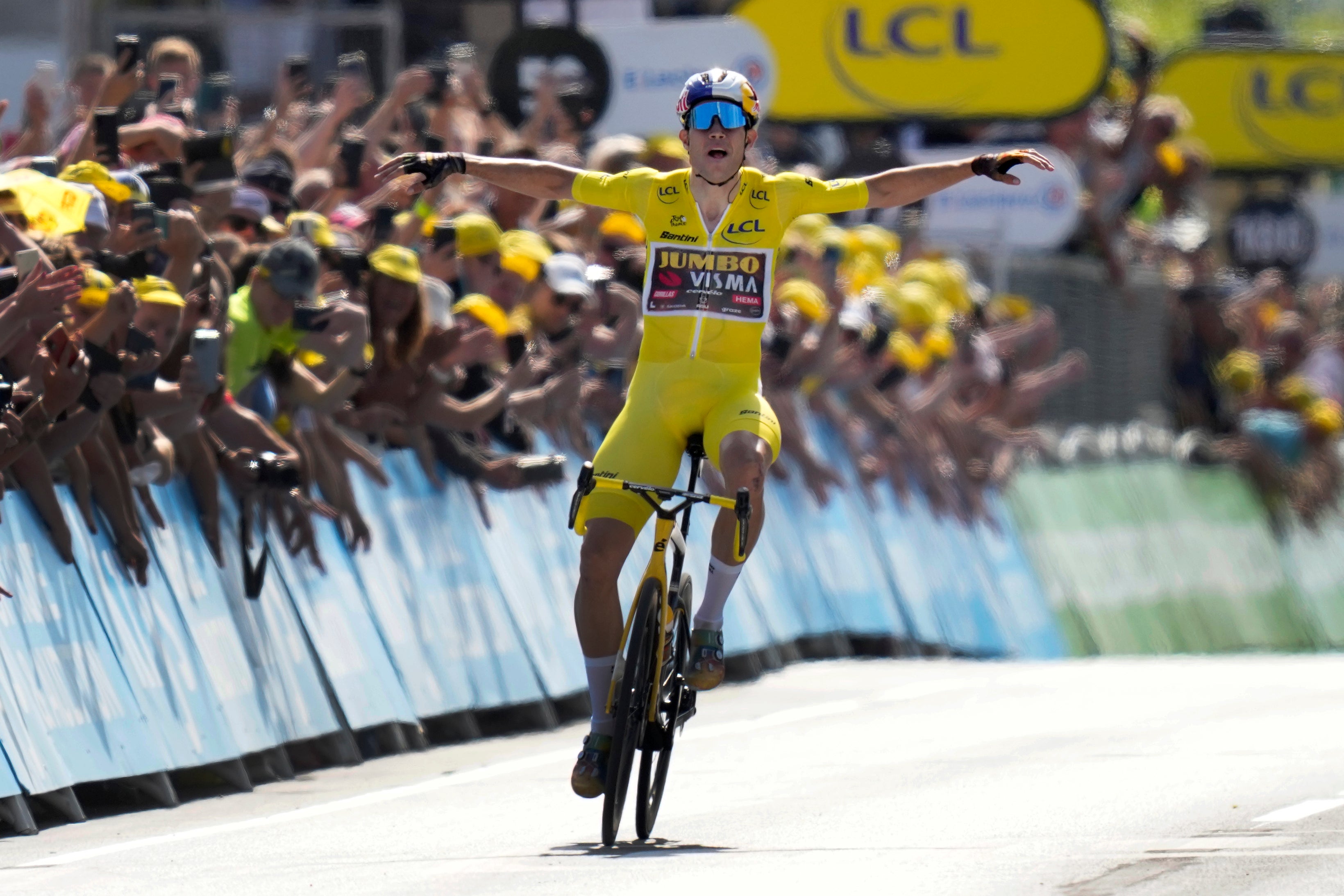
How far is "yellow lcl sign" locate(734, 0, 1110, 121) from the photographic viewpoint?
28.5 meters

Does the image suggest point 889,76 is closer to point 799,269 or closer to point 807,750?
point 799,269

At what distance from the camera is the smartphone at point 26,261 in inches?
390

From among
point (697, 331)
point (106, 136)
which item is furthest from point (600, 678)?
point (106, 136)

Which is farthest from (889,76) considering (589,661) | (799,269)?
(589,661)

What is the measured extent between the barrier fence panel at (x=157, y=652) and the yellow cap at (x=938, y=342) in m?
10.4

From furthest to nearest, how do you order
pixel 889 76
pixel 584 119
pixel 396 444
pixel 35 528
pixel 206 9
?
pixel 889 76, pixel 206 9, pixel 584 119, pixel 396 444, pixel 35 528

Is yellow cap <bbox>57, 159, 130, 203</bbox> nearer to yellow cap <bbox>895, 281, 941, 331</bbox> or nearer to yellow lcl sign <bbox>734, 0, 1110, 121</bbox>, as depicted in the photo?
yellow cap <bbox>895, 281, 941, 331</bbox>

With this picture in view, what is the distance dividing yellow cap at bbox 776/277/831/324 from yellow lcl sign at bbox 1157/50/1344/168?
22.4 metres

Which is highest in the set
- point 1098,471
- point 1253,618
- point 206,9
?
point 206,9

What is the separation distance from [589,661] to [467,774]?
2.45 metres

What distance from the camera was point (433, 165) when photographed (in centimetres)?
952

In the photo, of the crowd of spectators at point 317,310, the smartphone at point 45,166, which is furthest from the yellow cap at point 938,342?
the smartphone at point 45,166

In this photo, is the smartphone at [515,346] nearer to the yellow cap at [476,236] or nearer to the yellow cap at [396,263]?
the yellow cap at [476,236]

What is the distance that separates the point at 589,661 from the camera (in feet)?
31.6
